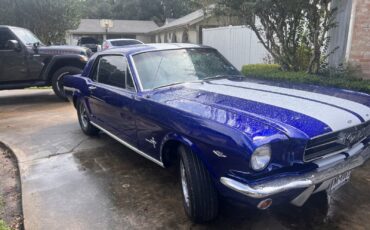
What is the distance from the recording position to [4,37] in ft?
28.4

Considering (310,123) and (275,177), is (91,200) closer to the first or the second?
(275,177)

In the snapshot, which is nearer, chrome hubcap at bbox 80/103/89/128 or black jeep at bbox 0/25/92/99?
chrome hubcap at bbox 80/103/89/128

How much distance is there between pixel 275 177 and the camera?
240cm

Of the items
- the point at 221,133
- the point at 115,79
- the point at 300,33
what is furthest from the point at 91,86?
the point at 300,33

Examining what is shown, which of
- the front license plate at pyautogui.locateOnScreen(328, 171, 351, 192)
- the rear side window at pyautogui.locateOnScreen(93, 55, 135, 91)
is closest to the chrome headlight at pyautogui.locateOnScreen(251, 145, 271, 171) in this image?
the front license plate at pyautogui.locateOnScreen(328, 171, 351, 192)

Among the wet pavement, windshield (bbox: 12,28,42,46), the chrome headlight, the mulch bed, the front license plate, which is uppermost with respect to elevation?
windshield (bbox: 12,28,42,46)

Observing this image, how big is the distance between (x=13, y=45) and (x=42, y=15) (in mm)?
10590

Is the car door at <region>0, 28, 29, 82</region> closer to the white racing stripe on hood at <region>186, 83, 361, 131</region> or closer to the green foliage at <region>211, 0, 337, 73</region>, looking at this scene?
the green foliage at <region>211, 0, 337, 73</region>

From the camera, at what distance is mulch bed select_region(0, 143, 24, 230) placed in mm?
3289

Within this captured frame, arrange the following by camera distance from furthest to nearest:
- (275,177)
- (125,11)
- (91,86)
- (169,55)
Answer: (125,11)
(91,86)
(169,55)
(275,177)

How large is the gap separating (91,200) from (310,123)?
8.02 ft

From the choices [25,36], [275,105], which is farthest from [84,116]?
[25,36]

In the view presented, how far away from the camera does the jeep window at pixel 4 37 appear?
863 cm

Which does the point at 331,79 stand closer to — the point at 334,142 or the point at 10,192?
the point at 334,142
